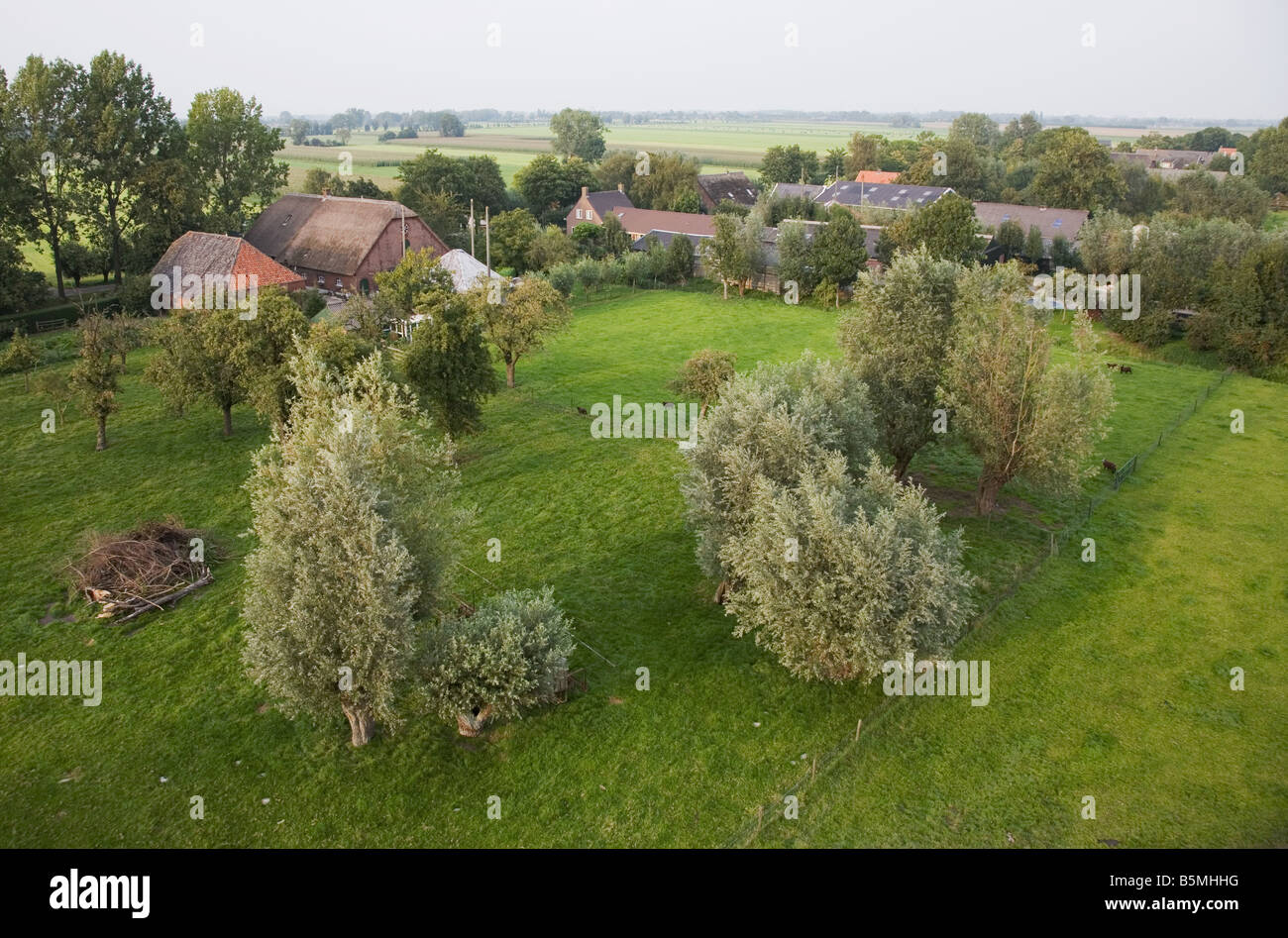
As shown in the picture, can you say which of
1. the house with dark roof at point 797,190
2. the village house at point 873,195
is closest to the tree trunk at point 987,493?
the village house at point 873,195

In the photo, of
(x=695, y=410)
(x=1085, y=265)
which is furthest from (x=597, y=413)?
(x=1085, y=265)

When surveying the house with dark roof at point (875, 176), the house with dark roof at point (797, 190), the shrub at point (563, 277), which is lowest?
the shrub at point (563, 277)

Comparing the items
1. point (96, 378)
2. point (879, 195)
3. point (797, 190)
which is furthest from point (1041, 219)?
point (96, 378)

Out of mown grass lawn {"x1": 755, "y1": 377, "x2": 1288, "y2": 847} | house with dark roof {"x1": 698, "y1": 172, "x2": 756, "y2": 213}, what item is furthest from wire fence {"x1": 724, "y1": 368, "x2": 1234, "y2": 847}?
house with dark roof {"x1": 698, "y1": 172, "x2": 756, "y2": 213}

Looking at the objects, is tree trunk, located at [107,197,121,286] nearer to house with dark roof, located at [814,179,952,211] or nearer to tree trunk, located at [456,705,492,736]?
tree trunk, located at [456,705,492,736]

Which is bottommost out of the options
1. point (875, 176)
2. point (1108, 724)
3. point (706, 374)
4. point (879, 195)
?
point (1108, 724)

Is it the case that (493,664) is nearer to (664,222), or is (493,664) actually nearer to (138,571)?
(138,571)

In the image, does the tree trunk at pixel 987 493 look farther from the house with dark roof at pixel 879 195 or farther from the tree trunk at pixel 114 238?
the house with dark roof at pixel 879 195
